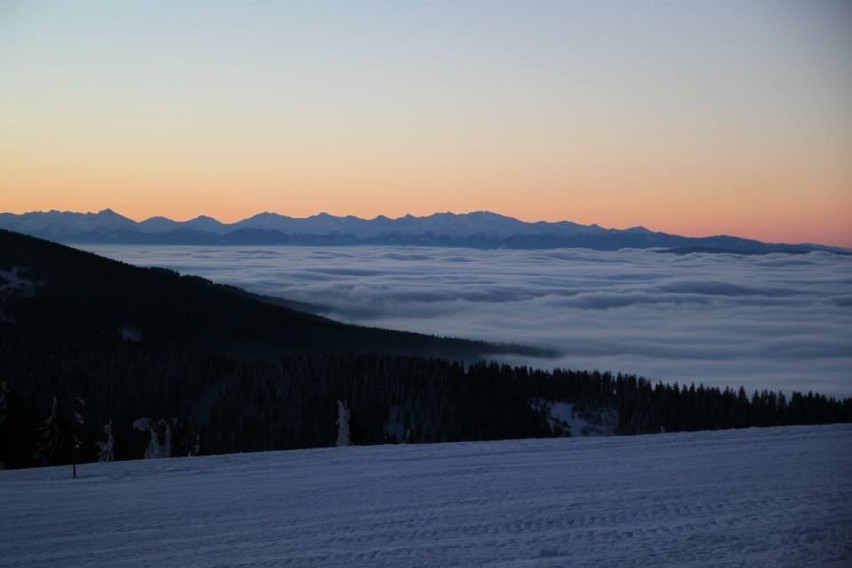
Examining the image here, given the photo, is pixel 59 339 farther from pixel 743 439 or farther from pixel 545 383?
pixel 743 439

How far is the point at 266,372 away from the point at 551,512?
68.5 metres

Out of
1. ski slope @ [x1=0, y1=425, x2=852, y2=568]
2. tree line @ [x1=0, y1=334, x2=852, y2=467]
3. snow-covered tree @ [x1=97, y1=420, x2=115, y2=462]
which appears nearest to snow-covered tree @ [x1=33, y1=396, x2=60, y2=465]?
snow-covered tree @ [x1=97, y1=420, x2=115, y2=462]

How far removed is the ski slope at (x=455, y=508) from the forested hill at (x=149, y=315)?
80500 millimetres

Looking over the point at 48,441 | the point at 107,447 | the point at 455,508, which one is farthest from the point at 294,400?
the point at 455,508

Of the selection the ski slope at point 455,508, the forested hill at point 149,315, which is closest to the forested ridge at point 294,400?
the forested hill at point 149,315

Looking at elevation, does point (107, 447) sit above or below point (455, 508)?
below

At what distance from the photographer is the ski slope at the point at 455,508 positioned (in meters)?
11.8

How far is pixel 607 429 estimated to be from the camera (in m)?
69.4

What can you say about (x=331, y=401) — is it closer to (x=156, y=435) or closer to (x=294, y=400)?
(x=294, y=400)

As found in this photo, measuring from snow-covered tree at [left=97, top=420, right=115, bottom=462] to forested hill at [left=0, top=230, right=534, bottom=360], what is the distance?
35329 mm

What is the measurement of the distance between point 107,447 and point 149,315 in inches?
2282

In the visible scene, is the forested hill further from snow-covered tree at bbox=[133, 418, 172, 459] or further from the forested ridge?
snow-covered tree at bbox=[133, 418, 172, 459]

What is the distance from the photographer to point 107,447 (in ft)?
184

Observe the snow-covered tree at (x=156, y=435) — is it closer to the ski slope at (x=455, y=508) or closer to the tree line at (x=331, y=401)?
the tree line at (x=331, y=401)
